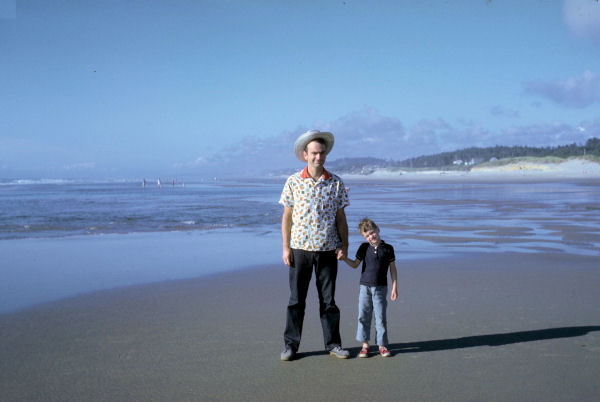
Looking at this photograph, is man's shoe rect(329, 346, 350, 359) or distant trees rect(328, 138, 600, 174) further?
distant trees rect(328, 138, 600, 174)

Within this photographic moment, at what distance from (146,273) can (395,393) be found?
547cm

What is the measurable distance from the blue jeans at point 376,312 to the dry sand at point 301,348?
193mm

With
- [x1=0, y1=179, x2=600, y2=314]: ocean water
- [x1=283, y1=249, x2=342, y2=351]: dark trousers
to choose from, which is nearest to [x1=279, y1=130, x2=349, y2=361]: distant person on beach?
[x1=283, y1=249, x2=342, y2=351]: dark trousers

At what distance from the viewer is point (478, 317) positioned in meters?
5.41

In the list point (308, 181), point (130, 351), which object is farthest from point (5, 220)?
point (308, 181)

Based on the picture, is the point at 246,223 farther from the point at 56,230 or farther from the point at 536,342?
the point at 536,342

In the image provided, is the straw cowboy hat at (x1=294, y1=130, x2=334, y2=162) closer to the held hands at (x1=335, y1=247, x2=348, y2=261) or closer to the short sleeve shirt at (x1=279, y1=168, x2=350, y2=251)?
the short sleeve shirt at (x1=279, y1=168, x2=350, y2=251)

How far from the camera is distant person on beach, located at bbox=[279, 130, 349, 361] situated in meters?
4.31

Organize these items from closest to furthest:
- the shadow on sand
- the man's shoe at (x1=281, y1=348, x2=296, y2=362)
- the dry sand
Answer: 1. the dry sand
2. the man's shoe at (x1=281, y1=348, x2=296, y2=362)
3. the shadow on sand

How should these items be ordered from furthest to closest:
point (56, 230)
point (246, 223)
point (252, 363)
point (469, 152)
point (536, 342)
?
point (469, 152)
point (246, 223)
point (56, 230)
point (536, 342)
point (252, 363)

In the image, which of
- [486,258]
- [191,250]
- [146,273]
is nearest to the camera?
[146,273]

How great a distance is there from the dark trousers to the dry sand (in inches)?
8.7

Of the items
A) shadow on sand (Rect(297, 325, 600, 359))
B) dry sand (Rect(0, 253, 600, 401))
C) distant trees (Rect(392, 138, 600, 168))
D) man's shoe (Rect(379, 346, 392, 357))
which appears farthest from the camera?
distant trees (Rect(392, 138, 600, 168))

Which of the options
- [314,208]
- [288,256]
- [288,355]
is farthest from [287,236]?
[288,355]
